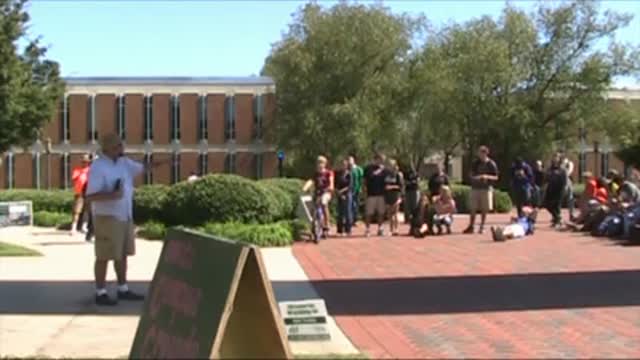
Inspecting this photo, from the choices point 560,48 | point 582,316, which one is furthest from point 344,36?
point 582,316

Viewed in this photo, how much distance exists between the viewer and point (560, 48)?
55125mm

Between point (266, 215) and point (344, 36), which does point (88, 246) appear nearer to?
point (266, 215)

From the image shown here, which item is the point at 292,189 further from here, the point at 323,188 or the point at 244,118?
the point at 244,118

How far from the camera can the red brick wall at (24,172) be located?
76250 millimetres

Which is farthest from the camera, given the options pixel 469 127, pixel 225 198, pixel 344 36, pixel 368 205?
pixel 469 127

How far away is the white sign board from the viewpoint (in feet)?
29.1

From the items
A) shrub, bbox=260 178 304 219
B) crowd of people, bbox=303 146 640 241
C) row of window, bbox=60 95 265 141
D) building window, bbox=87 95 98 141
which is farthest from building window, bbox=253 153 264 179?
crowd of people, bbox=303 146 640 241

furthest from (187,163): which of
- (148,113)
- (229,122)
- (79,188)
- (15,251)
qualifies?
(15,251)

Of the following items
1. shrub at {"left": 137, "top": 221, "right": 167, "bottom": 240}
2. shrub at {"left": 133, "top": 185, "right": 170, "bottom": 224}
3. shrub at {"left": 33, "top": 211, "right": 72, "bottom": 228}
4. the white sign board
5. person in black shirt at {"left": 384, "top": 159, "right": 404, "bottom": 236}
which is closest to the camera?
the white sign board

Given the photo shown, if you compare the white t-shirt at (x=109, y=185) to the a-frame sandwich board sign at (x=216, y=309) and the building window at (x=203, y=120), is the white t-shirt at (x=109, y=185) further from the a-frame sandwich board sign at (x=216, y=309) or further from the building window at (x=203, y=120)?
the building window at (x=203, y=120)

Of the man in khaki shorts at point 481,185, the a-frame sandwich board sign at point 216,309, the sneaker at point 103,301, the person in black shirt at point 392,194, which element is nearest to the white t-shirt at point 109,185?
the sneaker at point 103,301

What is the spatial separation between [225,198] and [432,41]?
36.2 metres

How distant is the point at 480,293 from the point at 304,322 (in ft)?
12.9

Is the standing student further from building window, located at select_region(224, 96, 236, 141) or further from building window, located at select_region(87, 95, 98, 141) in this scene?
building window, located at select_region(87, 95, 98, 141)
